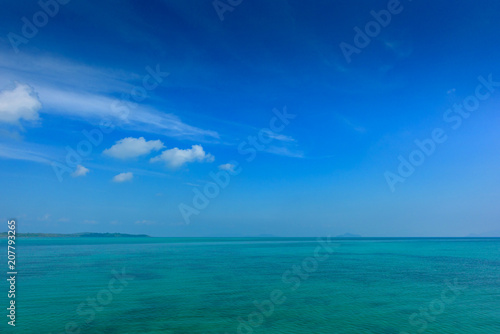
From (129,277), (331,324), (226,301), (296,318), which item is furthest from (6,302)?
(331,324)

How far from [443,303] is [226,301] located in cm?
1767

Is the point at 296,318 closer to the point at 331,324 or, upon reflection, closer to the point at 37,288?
the point at 331,324

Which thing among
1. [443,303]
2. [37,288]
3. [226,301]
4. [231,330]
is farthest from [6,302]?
[443,303]

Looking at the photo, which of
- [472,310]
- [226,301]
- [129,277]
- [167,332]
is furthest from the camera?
[129,277]

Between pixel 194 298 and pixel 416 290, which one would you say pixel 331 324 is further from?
pixel 416 290

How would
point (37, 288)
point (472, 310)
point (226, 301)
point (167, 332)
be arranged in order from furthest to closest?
point (37, 288) → point (226, 301) → point (472, 310) → point (167, 332)

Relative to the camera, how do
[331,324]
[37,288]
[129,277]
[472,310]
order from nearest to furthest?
[331,324] < [472,310] < [37,288] < [129,277]

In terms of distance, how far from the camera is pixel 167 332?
60.8 ft

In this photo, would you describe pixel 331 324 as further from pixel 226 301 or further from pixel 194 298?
pixel 194 298

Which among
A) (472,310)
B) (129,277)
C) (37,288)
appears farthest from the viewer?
(129,277)

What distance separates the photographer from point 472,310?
23797mm

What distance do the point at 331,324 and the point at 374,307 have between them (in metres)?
5.80

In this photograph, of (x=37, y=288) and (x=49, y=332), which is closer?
(x=49, y=332)

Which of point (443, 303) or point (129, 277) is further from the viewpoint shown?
point (129, 277)
